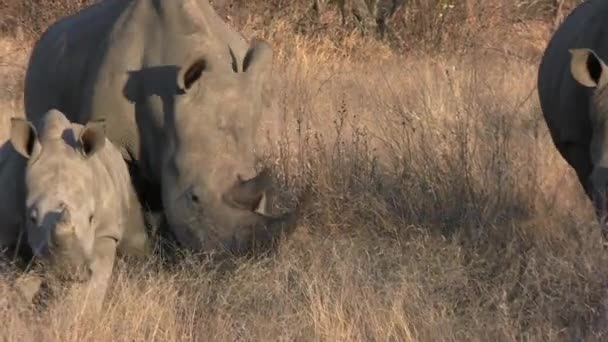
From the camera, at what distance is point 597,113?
625 cm

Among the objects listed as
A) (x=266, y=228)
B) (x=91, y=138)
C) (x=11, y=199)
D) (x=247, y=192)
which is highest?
(x=91, y=138)

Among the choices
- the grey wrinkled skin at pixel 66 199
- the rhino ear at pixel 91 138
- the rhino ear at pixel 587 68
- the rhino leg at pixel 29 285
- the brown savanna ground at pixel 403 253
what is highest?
the rhino ear at pixel 587 68

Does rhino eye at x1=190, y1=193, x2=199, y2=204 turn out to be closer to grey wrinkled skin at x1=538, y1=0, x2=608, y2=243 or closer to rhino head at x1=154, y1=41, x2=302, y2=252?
rhino head at x1=154, y1=41, x2=302, y2=252

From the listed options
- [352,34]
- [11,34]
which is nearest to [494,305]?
[352,34]

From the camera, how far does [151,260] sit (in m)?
6.37

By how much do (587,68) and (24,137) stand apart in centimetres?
254

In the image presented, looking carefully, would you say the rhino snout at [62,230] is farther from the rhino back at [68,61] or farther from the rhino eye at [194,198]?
the rhino back at [68,61]

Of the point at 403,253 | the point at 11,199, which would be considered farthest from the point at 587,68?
the point at 11,199

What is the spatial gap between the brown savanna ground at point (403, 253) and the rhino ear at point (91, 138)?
23.4 inches

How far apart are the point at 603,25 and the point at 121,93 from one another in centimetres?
250

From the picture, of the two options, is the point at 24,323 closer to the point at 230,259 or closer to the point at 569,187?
the point at 230,259

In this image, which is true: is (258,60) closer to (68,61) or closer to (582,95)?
(68,61)

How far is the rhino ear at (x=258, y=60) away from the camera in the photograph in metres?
6.64

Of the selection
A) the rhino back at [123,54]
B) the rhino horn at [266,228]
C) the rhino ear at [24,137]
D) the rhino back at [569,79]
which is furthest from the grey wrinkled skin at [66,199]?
the rhino back at [569,79]
